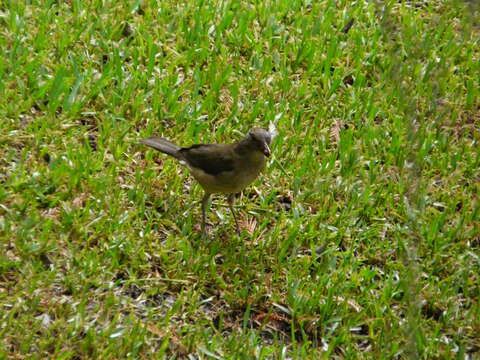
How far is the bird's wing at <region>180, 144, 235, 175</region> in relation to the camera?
4.98 metres

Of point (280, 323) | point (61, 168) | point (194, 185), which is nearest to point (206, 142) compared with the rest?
point (194, 185)

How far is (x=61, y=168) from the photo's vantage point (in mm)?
5098

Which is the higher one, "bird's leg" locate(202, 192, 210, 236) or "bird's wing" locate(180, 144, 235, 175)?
"bird's wing" locate(180, 144, 235, 175)

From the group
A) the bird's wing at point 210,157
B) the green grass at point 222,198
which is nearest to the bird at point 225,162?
the bird's wing at point 210,157

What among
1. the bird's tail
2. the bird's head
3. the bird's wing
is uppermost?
the bird's head

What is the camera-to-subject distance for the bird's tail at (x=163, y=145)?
5.19 meters

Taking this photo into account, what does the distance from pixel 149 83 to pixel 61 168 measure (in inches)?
49.8

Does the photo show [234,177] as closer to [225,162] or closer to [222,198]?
[225,162]

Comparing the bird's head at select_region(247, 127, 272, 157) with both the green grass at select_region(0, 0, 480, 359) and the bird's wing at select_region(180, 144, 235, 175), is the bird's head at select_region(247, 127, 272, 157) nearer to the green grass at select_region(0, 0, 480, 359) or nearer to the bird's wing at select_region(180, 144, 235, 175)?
the bird's wing at select_region(180, 144, 235, 175)

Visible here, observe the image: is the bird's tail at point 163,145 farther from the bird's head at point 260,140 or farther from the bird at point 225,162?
the bird's head at point 260,140

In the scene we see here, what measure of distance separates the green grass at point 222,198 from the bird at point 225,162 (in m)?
0.28

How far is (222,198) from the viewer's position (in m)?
5.54

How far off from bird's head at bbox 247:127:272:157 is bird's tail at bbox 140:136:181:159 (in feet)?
1.72

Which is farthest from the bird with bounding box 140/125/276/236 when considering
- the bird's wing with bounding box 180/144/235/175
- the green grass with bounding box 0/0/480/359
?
the green grass with bounding box 0/0/480/359
